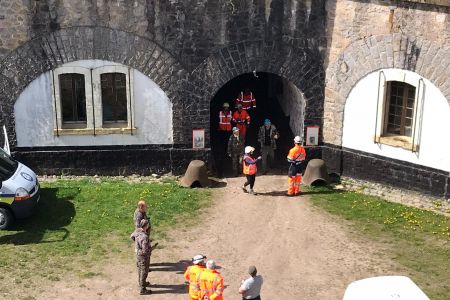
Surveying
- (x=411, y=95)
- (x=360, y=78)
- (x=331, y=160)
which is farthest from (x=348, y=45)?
(x=331, y=160)

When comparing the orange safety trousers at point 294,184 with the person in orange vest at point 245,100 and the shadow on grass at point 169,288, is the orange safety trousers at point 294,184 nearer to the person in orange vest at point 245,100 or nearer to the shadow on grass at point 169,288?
the person in orange vest at point 245,100

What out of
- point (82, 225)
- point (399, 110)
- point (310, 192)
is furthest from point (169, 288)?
point (399, 110)

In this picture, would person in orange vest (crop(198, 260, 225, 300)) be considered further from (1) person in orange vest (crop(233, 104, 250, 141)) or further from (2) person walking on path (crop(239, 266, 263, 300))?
(1) person in orange vest (crop(233, 104, 250, 141))

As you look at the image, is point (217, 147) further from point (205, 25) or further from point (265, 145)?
point (205, 25)

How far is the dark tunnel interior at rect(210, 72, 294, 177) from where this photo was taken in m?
19.8

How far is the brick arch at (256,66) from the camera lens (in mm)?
17844

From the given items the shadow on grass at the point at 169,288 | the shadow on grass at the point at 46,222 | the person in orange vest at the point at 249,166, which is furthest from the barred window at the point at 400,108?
the shadow on grass at the point at 46,222

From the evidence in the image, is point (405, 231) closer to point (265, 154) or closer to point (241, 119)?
point (265, 154)

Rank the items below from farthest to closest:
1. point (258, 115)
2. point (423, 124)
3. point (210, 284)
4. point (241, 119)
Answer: point (258, 115) < point (241, 119) < point (423, 124) < point (210, 284)

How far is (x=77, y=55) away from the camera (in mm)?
17562

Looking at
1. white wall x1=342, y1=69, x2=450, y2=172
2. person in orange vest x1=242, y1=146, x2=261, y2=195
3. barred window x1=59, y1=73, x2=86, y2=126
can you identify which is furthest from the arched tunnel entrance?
barred window x1=59, y1=73, x2=86, y2=126

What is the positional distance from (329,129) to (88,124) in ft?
21.8

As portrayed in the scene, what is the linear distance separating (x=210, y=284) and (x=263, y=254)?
365cm

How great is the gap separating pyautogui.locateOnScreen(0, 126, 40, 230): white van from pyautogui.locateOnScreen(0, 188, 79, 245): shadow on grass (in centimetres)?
34
